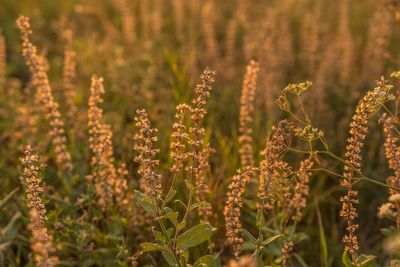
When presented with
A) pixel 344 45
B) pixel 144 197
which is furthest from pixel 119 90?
pixel 144 197

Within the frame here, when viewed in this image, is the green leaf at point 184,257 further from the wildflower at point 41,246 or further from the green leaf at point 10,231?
the green leaf at point 10,231

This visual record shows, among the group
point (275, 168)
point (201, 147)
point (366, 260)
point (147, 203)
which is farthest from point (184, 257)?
point (201, 147)

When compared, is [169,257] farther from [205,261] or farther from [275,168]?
[275,168]

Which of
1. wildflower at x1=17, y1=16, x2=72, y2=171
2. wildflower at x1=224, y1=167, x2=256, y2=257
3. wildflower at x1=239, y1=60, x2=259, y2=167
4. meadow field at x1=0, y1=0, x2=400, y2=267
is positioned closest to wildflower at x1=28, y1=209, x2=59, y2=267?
meadow field at x1=0, y1=0, x2=400, y2=267

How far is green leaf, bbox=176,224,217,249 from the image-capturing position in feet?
6.78

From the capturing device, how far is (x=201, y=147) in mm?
3188

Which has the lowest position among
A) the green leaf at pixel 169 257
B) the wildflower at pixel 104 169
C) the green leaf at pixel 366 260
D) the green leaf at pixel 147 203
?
the green leaf at pixel 366 260

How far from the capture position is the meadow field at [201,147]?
6.81 ft

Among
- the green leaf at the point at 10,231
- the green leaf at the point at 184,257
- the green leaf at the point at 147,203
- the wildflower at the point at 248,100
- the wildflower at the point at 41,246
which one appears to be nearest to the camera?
the wildflower at the point at 41,246

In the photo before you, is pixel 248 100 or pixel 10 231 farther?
pixel 248 100

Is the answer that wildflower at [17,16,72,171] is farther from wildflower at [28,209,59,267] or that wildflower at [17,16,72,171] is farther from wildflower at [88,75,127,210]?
wildflower at [28,209,59,267]

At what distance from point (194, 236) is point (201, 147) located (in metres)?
1.14

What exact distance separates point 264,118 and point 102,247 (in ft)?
5.85

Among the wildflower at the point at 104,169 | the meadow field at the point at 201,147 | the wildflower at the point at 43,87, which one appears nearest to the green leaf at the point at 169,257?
the meadow field at the point at 201,147
